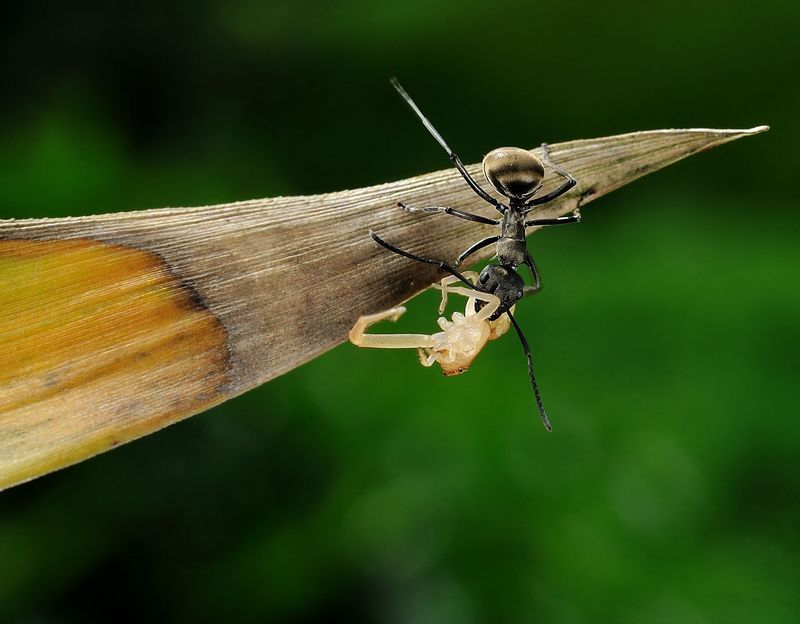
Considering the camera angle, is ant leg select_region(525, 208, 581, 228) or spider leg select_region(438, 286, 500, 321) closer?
ant leg select_region(525, 208, 581, 228)

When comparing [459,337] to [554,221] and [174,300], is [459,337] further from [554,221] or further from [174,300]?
[174,300]

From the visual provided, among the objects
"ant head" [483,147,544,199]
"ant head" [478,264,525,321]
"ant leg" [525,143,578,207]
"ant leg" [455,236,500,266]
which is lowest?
"ant leg" [455,236,500,266]

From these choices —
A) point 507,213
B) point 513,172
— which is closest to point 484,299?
point 507,213

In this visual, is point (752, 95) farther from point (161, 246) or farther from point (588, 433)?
point (161, 246)

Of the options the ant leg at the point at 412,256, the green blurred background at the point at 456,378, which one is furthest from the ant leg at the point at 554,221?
the green blurred background at the point at 456,378

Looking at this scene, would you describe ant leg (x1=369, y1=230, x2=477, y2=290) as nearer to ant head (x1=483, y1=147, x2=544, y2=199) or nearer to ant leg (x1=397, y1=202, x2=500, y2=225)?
ant leg (x1=397, y1=202, x2=500, y2=225)

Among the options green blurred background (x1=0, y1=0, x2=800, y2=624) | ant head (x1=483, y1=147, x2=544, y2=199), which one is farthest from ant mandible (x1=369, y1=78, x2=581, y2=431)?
green blurred background (x1=0, y1=0, x2=800, y2=624)

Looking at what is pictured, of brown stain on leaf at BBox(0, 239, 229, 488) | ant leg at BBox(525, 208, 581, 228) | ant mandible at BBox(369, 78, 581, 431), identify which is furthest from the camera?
ant leg at BBox(525, 208, 581, 228)

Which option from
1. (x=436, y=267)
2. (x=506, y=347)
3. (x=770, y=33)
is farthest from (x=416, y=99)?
(x=436, y=267)
